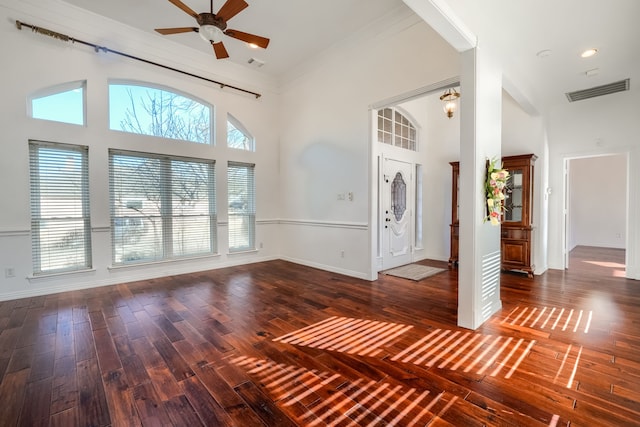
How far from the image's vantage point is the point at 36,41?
371 cm

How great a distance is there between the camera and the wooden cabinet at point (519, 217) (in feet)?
15.8

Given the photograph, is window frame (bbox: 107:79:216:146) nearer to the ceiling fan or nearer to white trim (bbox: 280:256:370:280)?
the ceiling fan

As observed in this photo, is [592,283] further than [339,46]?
No

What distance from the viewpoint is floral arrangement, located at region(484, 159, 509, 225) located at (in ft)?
9.29

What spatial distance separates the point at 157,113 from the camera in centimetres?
482

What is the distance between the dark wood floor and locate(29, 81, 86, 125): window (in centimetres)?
247

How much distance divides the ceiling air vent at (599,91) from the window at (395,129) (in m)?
2.60

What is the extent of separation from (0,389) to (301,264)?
4.21 m

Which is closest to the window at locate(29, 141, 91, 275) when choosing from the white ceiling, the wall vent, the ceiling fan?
the white ceiling

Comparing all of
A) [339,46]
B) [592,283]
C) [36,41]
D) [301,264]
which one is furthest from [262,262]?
[592,283]

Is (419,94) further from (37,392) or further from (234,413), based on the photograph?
(37,392)

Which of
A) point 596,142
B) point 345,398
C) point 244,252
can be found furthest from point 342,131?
point 596,142

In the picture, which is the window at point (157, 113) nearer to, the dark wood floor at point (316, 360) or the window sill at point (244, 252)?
the window sill at point (244, 252)

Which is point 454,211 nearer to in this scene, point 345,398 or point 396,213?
point 396,213
